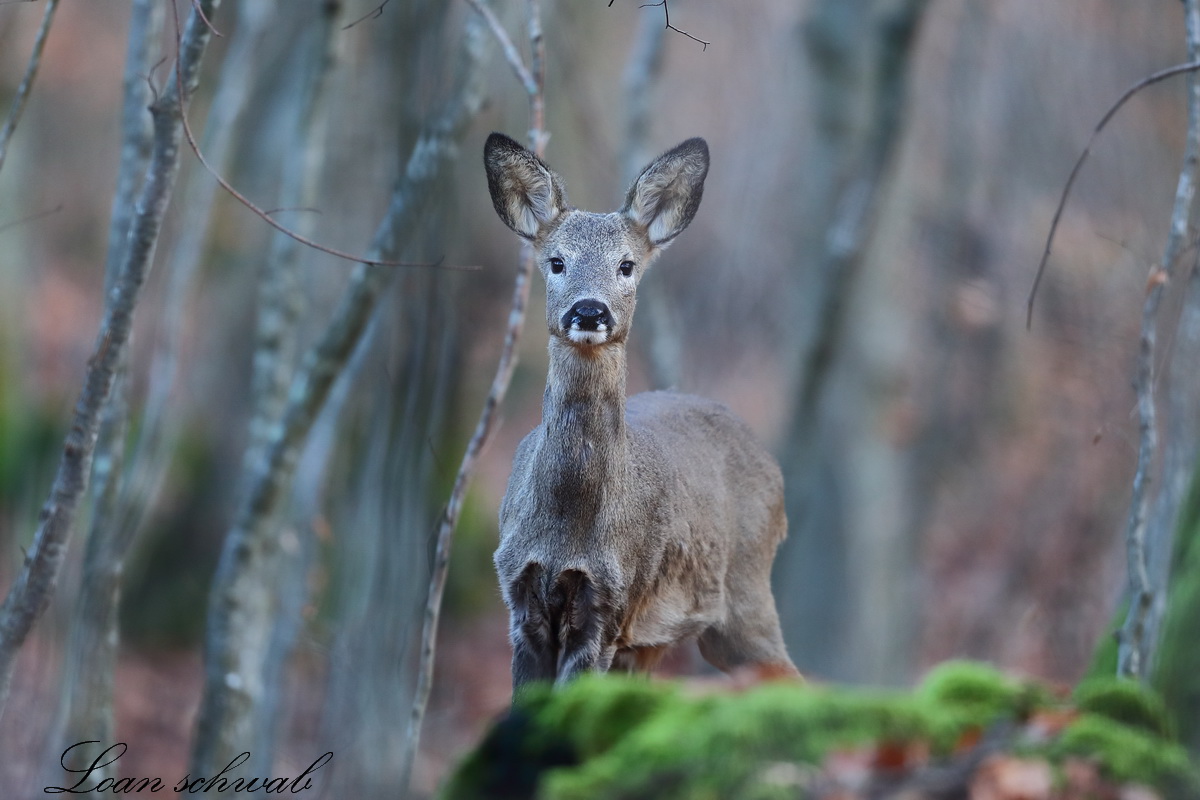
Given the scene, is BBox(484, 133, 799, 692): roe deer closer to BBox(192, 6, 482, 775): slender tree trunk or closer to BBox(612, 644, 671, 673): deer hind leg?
BBox(612, 644, 671, 673): deer hind leg

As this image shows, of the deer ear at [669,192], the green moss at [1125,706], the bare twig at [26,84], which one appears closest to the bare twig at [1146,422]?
the deer ear at [669,192]

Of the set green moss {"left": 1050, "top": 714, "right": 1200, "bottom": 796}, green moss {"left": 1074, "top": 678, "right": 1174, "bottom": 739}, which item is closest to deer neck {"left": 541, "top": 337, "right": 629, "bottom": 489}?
green moss {"left": 1074, "top": 678, "right": 1174, "bottom": 739}

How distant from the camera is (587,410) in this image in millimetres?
6234

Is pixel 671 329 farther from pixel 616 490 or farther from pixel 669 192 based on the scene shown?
pixel 616 490

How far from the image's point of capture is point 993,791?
9.65ft

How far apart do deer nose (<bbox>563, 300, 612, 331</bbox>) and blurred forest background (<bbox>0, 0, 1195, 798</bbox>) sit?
228 centimetres

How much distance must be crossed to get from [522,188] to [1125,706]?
4328 millimetres

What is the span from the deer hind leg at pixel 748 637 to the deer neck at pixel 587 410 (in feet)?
4.68

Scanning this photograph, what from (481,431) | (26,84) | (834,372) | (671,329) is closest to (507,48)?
(481,431)

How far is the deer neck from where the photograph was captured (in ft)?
20.3

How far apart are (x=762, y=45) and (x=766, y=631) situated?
13.6m

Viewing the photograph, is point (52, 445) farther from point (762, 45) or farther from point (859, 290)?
point (762, 45)

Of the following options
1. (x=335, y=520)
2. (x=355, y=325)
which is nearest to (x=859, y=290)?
(x=335, y=520)

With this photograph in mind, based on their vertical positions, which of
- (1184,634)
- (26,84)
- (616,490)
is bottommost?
(1184,634)
